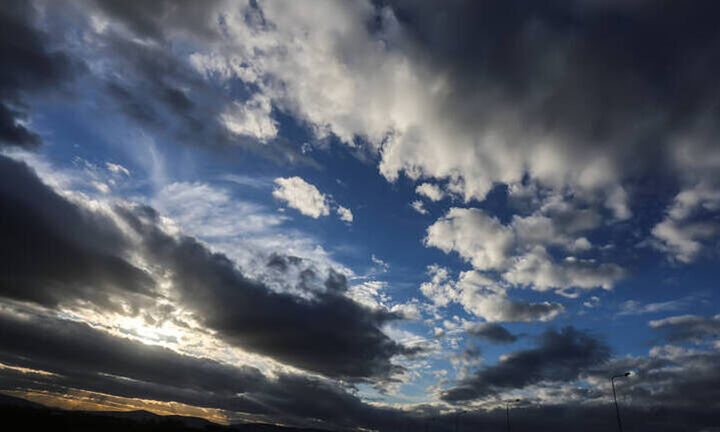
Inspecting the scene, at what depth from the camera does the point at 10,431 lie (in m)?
181
